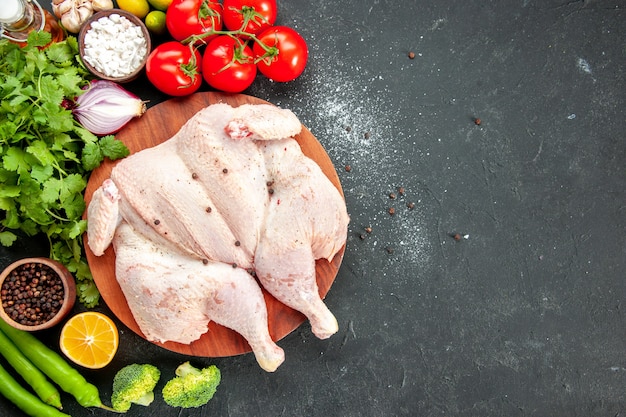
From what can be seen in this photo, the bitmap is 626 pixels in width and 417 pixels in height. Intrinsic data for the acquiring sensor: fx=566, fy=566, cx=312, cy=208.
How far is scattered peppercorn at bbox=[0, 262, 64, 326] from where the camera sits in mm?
2738

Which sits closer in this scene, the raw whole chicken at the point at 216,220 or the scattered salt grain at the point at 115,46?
the raw whole chicken at the point at 216,220

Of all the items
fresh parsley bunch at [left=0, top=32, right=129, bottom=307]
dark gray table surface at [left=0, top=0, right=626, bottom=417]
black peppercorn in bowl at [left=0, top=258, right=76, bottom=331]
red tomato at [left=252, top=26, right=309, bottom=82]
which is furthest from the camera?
dark gray table surface at [left=0, top=0, right=626, bottom=417]

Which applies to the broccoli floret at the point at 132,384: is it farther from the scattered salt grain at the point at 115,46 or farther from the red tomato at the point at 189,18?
the red tomato at the point at 189,18

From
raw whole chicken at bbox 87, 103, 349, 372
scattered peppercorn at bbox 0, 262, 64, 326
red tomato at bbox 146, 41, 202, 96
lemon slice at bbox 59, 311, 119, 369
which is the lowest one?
lemon slice at bbox 59, 311, 119, 369

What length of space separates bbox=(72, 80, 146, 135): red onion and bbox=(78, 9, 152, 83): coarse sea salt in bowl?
0.07 m

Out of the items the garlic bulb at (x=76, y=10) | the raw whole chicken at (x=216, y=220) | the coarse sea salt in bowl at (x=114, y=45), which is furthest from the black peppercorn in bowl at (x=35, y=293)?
the garlic bulb at (x=76, y=10)

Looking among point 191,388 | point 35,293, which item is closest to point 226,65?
point 35,293

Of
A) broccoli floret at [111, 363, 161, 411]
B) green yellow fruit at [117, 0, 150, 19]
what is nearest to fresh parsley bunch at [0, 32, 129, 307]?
green yellow fruit at [117, 0, 150, 19]

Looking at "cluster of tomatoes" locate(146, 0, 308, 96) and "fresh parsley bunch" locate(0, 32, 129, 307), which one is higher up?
"cluster of tomatoes" locate(146, 0, 308, 96)

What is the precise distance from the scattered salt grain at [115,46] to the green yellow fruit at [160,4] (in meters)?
0.16

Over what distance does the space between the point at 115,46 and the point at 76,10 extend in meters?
0.26

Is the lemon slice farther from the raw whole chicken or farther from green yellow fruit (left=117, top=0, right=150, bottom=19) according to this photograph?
green yellow fruit (left=117, top=0, right=150, bottom=19)

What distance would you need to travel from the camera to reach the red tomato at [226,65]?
9.11 ft

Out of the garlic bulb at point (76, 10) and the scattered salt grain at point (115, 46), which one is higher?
the garlic bulb at point (76, 10)
